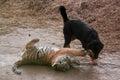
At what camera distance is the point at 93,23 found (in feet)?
29.7

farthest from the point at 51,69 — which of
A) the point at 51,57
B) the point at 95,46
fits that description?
the point at 95,46

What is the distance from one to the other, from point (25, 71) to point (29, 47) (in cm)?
56

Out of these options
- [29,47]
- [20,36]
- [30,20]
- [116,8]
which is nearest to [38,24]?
[30,20]

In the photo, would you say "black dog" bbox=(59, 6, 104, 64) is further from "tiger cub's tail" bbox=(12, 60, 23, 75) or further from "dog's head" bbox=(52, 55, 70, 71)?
"tiger cub's tail" bbox=(12, 60, 23, 75)

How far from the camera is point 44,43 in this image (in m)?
7.62

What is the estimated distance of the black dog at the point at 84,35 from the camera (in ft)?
20.3

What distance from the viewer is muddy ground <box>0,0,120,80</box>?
589 centimetres

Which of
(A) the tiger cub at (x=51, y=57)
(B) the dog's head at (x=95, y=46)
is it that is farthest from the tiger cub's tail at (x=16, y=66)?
(B) the dog's head at (x=95, y=46)

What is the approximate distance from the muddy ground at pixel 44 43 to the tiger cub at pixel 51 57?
0.33 feet

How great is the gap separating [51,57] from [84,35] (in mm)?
764

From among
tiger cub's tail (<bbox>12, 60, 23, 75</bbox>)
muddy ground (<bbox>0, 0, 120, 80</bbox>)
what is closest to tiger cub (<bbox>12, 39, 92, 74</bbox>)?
tiger cub's tail (<bbox>12, 60, 23, 75</bbox>)

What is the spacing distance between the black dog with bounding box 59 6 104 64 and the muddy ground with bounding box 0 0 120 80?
0.34 meters

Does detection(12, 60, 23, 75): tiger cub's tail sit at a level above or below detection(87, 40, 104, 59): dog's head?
below

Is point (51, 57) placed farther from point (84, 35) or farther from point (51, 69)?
point (84, 35)
